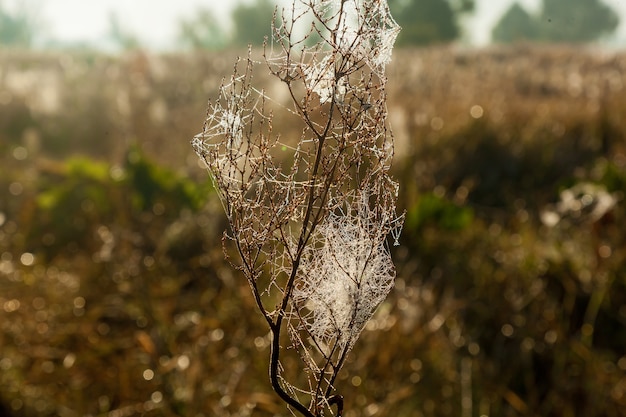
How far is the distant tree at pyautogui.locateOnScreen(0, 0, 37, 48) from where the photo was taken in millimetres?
55875

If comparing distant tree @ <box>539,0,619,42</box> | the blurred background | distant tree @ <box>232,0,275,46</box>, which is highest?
the blurred background

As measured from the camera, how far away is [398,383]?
7.54 feet

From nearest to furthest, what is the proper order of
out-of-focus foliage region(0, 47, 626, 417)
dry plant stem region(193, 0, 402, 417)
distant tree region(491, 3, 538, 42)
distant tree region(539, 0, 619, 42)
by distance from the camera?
dry plant stem region(193, 0, 402, 417) → out-of-focus foliage region(0, 47, 626, 417) → distant tree region(539, 0, 619, 42) → distant tree region(491, 3, 538, 42)

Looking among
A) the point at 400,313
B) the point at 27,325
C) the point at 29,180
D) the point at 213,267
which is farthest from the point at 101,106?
the point at 400,313

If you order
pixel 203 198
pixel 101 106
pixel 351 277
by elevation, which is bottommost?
pixel 101 106

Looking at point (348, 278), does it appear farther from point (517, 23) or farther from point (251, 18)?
point (517, 23)

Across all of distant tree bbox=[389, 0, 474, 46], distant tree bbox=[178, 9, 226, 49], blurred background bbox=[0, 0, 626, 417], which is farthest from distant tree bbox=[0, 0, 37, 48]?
blurred background bbox=[0, 0, 626, 417]

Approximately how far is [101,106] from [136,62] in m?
4.41

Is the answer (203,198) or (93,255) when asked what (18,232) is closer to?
(93,255)

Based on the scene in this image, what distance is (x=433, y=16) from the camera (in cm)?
3641

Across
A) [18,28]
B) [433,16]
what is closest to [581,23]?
[433,16]

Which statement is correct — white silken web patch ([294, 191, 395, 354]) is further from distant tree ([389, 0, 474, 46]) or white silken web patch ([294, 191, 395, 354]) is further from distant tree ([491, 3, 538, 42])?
distant tree ([491, 3, 538, 42])

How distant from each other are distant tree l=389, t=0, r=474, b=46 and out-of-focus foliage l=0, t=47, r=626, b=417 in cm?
2949

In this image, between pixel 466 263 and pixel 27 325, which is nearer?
pixel 27 325
